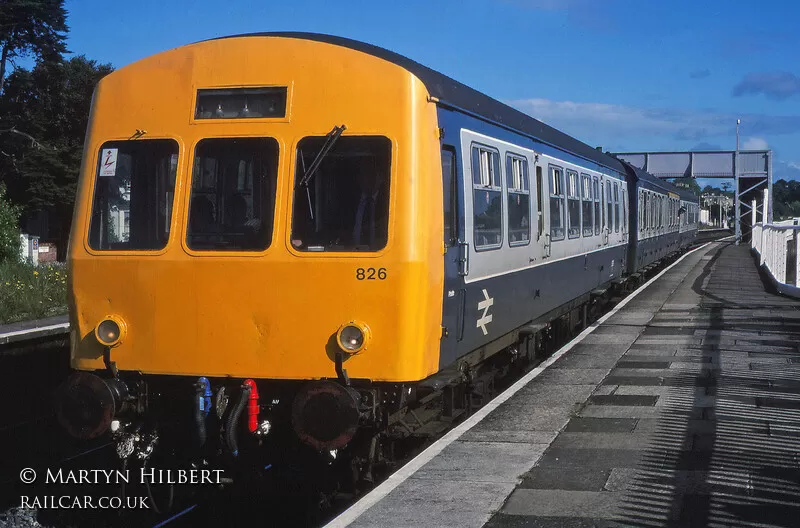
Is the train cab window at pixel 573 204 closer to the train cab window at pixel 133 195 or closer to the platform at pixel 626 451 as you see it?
the platform at pixel 626 451

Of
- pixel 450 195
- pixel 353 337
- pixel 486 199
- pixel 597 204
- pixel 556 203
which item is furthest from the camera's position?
pixel 597 204

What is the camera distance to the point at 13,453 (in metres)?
9.72

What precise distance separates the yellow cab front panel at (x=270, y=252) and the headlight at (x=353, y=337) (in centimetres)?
5

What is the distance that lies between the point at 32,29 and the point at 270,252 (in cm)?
4821

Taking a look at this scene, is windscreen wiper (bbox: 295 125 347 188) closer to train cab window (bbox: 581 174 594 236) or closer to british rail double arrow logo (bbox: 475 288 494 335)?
british rail double arrow logo (bbox: 475 288 494 335)

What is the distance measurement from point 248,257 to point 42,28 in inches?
1903

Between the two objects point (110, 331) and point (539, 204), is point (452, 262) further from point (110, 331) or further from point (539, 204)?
point (539, 204)

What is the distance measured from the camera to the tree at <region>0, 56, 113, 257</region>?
157 feet

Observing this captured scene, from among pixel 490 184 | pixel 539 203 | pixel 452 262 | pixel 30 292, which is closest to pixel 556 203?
pixel 539 203

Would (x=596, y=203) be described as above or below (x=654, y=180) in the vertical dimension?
below

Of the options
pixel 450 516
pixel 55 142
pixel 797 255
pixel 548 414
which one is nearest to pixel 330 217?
pixel 450 516

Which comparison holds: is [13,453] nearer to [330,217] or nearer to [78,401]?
[78,401]

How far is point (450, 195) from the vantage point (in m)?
7.27

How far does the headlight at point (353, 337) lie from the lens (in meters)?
6.38
